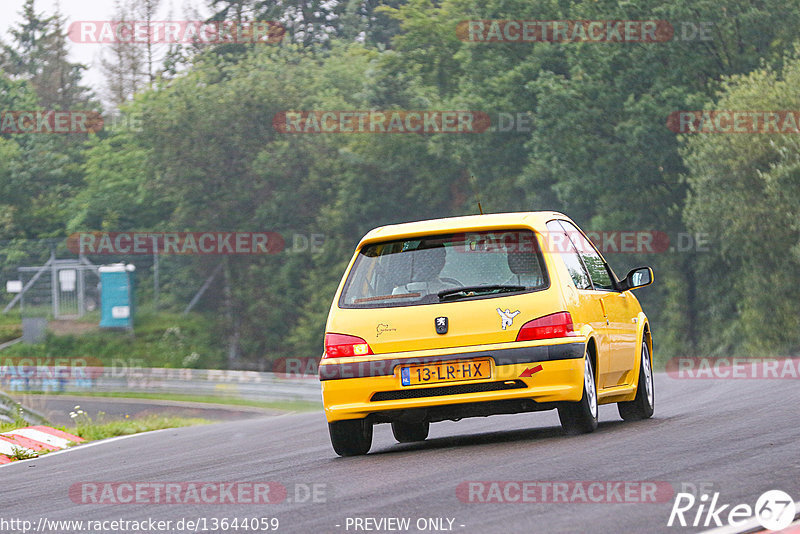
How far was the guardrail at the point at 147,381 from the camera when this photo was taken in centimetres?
4206

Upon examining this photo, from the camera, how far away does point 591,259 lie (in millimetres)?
10930

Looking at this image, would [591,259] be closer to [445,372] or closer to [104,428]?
[445,372]

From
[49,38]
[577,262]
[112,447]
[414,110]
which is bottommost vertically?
[112,447]

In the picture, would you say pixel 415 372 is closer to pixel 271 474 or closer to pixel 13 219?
pixel 271 474

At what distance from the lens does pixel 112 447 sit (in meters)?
14.2

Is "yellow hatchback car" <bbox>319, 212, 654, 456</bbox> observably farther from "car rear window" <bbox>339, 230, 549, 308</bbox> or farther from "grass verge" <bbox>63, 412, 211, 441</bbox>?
"grass verge" <bbox>63, 412, 211, 441</bbox>

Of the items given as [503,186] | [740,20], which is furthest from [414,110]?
[740,20]

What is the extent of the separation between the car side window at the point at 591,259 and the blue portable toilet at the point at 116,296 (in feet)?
174

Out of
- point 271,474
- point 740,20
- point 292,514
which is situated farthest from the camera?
point 740,20

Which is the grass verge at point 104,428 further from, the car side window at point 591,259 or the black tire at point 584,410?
the black tire at point 584,410

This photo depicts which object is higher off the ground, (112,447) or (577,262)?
(577,262)

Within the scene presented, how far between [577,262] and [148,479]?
365 cm

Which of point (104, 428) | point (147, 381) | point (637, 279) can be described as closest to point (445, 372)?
point (637, 279)

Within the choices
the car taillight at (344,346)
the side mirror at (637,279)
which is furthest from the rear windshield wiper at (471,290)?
the side mirror at (637,279)
